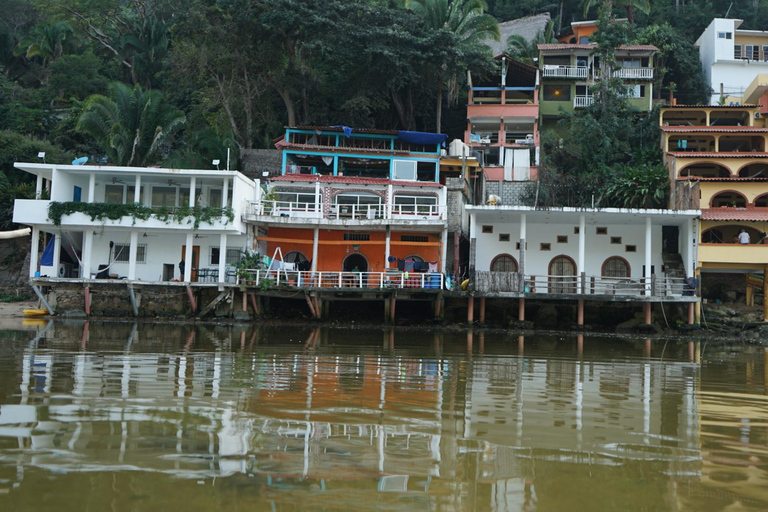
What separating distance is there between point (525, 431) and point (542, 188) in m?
30.0

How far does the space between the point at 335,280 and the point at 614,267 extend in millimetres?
13209

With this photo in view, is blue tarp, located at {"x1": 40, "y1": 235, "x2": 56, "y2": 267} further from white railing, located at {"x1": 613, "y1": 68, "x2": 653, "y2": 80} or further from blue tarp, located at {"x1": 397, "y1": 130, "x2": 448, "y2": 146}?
white railing, located at {"x1": 613, "y1": 68, "x2": 653, "y2": 80}

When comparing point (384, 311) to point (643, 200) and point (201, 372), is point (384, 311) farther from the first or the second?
point (201, 372)

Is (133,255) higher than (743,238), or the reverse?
(743,238)

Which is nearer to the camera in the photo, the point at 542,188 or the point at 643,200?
the point at 643,200

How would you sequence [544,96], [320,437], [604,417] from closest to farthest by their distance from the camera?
[320,437] → [604,417] → [544,96]

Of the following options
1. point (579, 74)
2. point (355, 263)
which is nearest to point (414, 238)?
point (355, 263)

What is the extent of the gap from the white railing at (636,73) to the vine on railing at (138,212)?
89.7 feet

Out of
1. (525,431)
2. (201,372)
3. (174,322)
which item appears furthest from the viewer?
(174,322)

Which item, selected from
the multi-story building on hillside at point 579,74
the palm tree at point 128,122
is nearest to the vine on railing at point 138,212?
the palm tree at point 128,122

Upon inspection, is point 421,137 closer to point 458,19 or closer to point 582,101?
point 458,19

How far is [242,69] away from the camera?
1519 inches

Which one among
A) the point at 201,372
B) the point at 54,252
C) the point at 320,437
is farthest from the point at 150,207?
the point at 320,437

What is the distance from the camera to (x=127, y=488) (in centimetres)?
616
